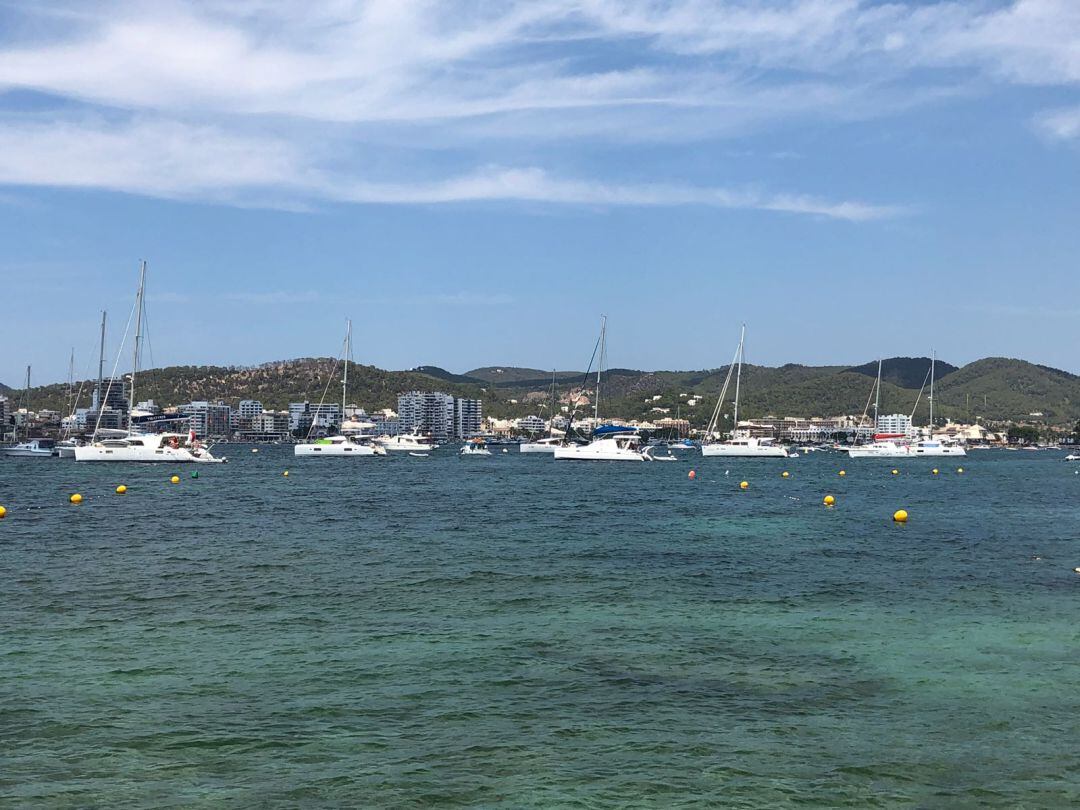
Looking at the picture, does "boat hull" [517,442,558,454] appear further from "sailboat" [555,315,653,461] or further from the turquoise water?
the turquoise water

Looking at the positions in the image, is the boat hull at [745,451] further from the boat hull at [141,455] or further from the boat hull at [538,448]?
the boat hull at [141,455]

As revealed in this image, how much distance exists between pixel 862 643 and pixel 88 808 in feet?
50.2

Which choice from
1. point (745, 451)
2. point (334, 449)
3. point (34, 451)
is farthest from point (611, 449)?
point (34, 451)

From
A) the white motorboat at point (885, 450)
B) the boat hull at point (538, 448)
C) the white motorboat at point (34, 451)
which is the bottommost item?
the white motorboat at point (34, 451)

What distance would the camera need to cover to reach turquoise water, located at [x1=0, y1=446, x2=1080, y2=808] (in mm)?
12516

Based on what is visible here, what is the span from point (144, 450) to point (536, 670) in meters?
89.1

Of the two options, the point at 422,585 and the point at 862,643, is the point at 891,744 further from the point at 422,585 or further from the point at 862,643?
the point at 422,585

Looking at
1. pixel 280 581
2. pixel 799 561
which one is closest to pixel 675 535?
pixel 799 561

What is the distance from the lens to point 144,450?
97250 millimetres

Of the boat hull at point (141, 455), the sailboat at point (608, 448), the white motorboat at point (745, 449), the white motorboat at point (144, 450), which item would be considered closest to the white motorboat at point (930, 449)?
the white motorboat at point (745, 449)

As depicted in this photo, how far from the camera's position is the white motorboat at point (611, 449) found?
4653 inches

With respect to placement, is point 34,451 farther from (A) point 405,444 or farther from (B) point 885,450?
(B) point 885,450

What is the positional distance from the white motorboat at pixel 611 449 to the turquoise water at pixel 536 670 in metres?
76.5

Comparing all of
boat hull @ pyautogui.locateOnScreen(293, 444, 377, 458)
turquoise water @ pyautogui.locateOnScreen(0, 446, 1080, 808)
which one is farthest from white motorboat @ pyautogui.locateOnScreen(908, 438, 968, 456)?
turquoise water @ pyautogui.locateOnScreen(0, 446, 1080, 808)
